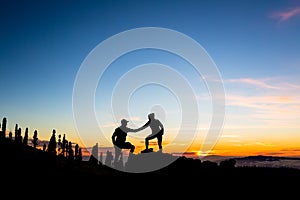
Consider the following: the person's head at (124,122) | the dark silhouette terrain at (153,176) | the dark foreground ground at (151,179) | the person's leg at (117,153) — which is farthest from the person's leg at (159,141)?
the person's leg at (117,153)

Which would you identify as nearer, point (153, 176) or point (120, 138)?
point (153, 176)

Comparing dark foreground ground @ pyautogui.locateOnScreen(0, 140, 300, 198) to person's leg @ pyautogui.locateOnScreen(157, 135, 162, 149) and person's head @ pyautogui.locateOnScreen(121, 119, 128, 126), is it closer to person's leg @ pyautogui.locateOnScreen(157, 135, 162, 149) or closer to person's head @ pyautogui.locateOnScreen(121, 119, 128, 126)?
person's leg @ pyautogui.locateOnScreen(157, 135, 162, 149)

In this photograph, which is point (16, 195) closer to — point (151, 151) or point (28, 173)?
point (28, 173)

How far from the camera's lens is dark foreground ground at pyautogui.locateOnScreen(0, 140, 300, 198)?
15961mm

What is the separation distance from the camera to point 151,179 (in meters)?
18.1

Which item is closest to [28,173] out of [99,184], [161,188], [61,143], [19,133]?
[99,184]

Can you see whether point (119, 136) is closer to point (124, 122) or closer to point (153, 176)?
point (124, 122)

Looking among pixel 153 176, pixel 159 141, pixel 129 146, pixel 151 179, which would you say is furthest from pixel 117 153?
pixel 151 179

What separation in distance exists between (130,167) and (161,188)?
581 cm

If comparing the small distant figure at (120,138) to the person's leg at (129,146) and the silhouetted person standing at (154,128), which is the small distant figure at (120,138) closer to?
the person's leg at (129,146)

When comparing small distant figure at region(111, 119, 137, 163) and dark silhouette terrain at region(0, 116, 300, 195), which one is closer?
dark silhouette terrain at region(0, 116, 300, 195)

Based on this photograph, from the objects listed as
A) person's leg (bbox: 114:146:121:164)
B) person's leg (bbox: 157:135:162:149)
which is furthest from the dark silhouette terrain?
person's leg (bbox: 157:135:162:149)

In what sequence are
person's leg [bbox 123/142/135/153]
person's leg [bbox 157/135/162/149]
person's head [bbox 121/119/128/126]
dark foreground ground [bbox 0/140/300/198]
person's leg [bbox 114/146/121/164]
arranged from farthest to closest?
person's leg [bbox 123/142/135/153]
person's leg [bbox 157/135/162/149]
person's leg [bbox 114/146/121/164]
person's head [bbox 121/119/128/126]
dark foreground ground [bbox 0/140/300/198]

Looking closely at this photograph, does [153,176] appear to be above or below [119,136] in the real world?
below
